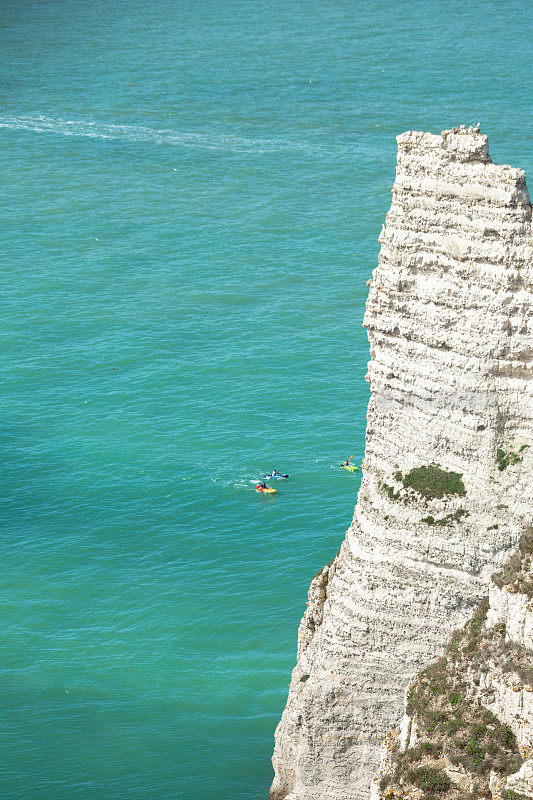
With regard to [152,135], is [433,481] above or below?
below

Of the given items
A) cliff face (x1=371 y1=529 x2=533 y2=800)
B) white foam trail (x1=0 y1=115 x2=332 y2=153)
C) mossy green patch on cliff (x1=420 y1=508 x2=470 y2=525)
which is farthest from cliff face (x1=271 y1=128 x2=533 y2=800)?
white foam trail (x1=0 y1=115 x2=332 y2=153)

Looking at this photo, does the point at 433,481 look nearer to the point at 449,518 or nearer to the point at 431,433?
the point at 449,518

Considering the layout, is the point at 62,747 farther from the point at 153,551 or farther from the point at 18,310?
the point at 18,310

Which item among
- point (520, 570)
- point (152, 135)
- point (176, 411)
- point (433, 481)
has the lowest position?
point (520, 570)

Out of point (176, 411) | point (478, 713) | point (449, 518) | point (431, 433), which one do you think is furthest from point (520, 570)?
point (176, 411)

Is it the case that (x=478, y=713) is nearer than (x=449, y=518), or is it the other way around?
(x=478, y=713)

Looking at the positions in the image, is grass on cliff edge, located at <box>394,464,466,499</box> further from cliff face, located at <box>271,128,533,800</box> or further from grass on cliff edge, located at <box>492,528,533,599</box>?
grass on cliff edge, located at <box>492,528,533,599</box>
